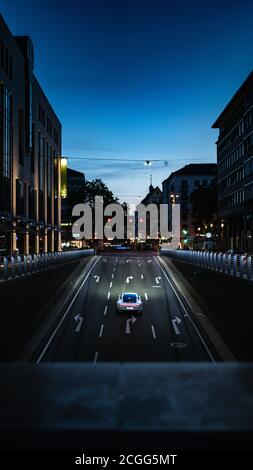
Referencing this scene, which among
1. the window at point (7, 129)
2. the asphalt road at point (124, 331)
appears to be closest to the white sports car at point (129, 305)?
the asphalt road at point (124, 331)

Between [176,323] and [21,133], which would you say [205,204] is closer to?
[21,133]

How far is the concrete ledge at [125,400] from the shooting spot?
3160 millimetres

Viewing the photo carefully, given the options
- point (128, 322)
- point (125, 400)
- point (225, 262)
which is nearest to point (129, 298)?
point (128, 322)

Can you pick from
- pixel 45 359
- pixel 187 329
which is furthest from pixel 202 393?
pixel 187 329

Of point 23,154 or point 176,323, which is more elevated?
point 23,154

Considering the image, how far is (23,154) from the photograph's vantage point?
221ft

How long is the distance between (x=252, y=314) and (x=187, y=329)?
20.8 ft

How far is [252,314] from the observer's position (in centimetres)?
2148

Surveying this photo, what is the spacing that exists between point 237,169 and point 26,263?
194 feet

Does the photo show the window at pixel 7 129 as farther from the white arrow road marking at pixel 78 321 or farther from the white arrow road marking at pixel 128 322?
the white arrow road marking at pixel 128 322

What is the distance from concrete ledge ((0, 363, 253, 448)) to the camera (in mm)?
3160

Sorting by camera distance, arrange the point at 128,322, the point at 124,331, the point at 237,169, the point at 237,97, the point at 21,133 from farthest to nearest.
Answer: the point at 237,169 < the point at 237,97 < the point at 21,133 < the point at 128,322 < the point at 124,331

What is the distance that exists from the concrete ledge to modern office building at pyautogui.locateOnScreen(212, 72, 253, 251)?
7083 cm
